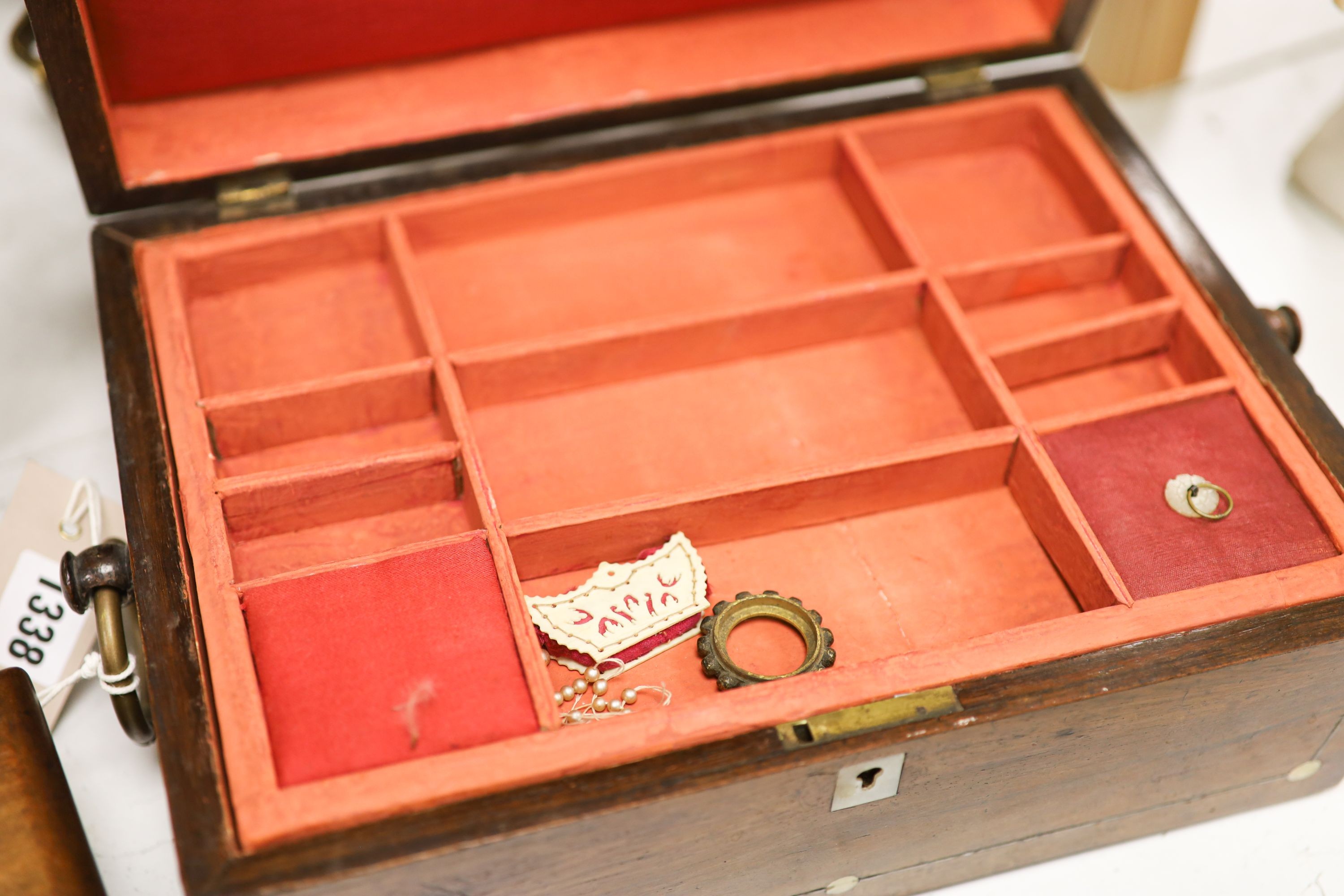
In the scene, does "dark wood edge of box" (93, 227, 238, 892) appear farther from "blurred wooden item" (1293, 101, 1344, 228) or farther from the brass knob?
"blurred wooden item" (1293, 101, 1344, 228)

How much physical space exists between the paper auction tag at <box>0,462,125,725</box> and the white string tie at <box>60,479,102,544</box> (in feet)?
0.04

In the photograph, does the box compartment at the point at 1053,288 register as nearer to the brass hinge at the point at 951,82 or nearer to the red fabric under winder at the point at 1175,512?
the red fabric under winder at the point at 1175,512

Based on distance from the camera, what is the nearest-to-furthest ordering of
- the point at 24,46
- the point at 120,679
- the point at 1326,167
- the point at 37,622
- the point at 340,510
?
the point at 120,679, the point at 340,510, the point at 37,622, the point at 24,46, the point at 1326,167

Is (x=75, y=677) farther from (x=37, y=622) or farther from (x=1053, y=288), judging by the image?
(x=1053, y=288)

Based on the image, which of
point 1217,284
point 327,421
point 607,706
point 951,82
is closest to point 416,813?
point 607,706

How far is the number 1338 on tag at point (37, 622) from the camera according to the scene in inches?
73.7

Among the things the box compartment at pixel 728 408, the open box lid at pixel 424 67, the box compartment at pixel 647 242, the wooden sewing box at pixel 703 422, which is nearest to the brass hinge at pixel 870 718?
the wooden sewing box at pixel 703 422

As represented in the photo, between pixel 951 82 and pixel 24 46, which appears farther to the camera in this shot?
pixel 24 46

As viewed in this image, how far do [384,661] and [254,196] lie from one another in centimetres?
83

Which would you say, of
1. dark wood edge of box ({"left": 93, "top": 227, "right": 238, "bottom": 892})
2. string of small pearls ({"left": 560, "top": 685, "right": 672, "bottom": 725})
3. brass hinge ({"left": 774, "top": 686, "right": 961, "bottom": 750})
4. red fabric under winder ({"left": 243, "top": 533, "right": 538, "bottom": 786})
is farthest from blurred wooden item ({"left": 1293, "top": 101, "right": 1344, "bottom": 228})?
dark wood edge of box ({"left": 93, "top": 227, "right": 238, "bottom": 892})

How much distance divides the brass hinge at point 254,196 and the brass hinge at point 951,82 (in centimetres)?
107

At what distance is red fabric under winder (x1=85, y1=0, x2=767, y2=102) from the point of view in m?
1.86

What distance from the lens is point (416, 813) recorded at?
1.38m

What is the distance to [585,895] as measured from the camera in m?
1.53
